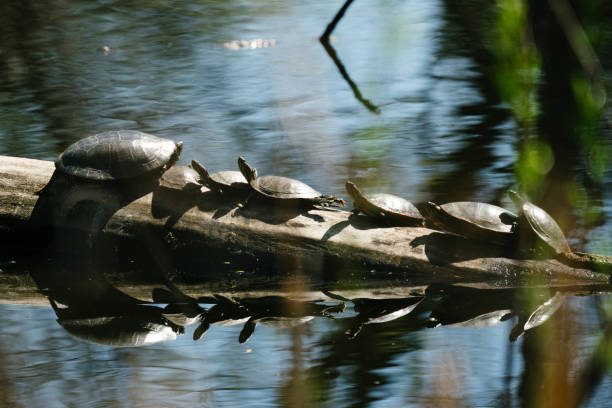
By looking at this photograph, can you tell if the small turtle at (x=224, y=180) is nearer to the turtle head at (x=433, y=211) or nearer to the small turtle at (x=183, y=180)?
the small turtle at (x=183, y=180)

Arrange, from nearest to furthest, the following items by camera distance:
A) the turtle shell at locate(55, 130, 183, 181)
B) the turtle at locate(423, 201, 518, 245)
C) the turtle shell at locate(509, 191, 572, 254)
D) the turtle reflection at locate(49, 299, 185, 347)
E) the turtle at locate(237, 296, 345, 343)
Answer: the turtle reflection at locate(49, 299, 185, 347) → the turtle at locate(237, 296, 345, 343) → the turtle shell at locate(509, 191, 572, 254) → the turtle at locate(423, 201, 518, 245) → the turtle shell at locate(55, 130, 183, 181)

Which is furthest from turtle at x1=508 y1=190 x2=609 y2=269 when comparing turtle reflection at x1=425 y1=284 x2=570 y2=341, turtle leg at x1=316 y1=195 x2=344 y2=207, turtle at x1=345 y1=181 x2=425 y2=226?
turtle leg at x1=316 y1=195 x2=344 y2=207

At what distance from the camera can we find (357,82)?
9.28m

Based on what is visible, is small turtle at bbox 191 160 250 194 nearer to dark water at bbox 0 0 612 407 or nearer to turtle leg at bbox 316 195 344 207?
turtle leg at bbox 316 195 344 207

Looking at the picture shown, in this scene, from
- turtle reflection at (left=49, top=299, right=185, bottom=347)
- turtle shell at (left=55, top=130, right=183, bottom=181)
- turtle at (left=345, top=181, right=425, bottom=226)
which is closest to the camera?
turtle reflection at (left=49, top=299, right=185, bottom=347)

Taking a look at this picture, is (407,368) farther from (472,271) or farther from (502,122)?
(502,122)

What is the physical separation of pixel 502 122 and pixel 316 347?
4625 millimetres

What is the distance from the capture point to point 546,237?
161 inches

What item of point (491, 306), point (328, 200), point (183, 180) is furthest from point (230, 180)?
point (491, 306)

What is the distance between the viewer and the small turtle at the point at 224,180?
464 centimetres

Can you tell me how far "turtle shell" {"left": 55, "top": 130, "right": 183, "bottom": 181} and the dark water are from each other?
2.58 feet

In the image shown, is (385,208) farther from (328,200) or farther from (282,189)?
(282,189)

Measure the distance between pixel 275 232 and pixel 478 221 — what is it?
1.20 m

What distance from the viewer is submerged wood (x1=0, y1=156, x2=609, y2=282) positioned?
4.25 meters
